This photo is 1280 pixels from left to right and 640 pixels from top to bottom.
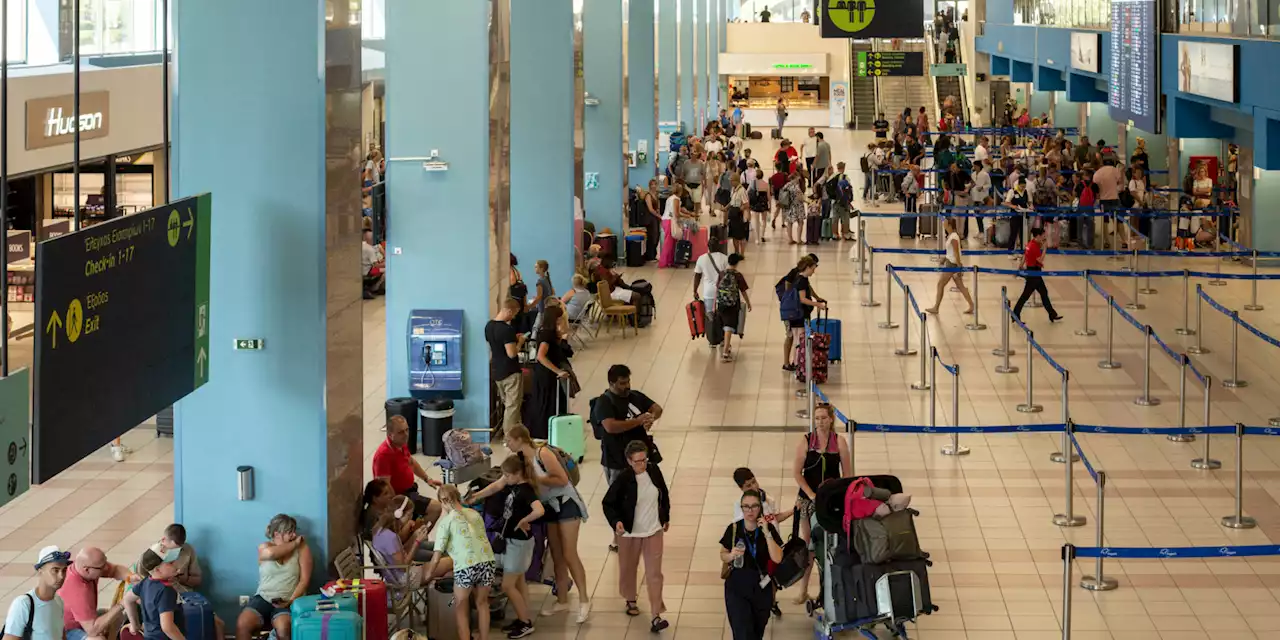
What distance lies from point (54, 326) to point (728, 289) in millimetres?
12056

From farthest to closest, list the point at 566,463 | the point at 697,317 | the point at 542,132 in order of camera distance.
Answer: the point at 542,132
the point at 697,317
the point at 566,463

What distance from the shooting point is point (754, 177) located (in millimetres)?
30281

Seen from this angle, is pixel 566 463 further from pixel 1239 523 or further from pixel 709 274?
pixel 709 274

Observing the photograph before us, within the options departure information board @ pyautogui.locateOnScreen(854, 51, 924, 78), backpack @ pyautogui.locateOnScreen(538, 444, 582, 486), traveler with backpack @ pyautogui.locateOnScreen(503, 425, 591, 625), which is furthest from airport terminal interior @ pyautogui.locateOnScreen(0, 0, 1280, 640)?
departure information board @ pyautogui.locateOnScreen(854, 51, 924, 78)

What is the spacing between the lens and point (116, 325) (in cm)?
835

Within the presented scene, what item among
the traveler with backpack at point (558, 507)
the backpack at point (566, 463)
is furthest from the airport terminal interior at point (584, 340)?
the backpack at point (566, 463)

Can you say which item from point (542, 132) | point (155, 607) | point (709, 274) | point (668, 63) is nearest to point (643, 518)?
point (155, 607)

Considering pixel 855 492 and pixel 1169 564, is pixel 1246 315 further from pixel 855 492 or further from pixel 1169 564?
pixel 855 492

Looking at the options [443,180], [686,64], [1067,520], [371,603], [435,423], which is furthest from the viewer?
[686,64]

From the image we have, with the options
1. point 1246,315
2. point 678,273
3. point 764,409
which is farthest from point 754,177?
point 764,409

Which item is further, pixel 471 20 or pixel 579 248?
pixel 579 248

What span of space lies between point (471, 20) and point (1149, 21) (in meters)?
13.2

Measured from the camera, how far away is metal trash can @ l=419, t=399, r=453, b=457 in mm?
15031

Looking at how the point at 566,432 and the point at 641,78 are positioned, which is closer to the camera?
the point at 566,432
